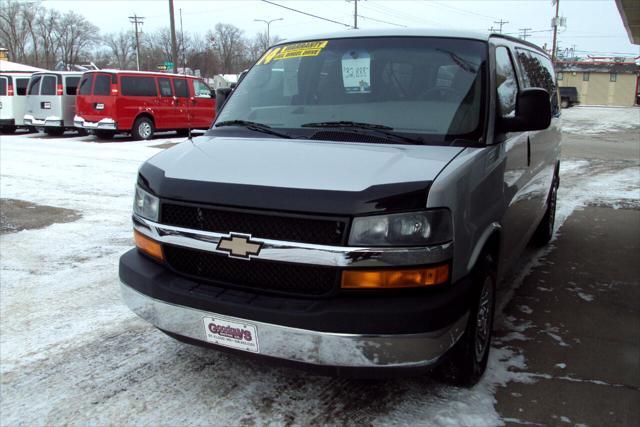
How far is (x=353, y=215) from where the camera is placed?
2.38m

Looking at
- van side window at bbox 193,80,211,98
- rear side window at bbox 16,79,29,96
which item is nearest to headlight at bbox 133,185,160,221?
van side window at bbox 193,80,211,98

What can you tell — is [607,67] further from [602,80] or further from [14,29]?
[14,29]

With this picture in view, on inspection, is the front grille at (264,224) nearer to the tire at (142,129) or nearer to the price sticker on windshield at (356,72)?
the price sticker on windshield at (356,72)

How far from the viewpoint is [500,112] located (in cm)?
Result: 335

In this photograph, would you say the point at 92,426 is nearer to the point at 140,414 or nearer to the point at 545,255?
the point at 140,414

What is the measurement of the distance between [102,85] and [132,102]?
3.10 feet

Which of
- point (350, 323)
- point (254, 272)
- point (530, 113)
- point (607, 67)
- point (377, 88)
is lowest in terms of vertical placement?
point (350, 323)

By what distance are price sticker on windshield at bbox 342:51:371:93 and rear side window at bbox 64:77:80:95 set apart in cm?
1622

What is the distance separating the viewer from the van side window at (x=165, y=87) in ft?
55.4

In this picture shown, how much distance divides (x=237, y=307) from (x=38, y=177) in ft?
29.1

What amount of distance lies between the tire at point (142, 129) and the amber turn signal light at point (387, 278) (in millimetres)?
15268

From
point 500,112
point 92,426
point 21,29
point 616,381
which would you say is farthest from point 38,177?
point 21,29

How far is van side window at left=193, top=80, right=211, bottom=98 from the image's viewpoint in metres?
18.2

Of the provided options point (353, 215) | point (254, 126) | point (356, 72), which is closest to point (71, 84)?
point (254, 126)
